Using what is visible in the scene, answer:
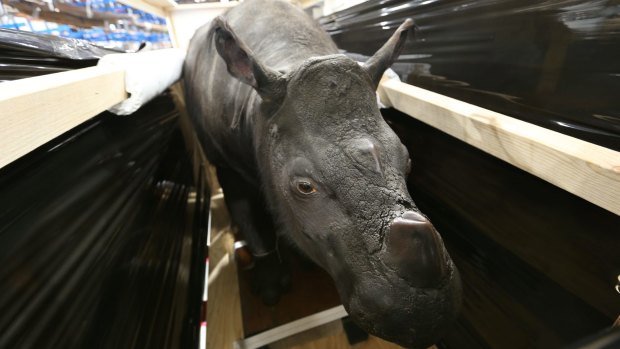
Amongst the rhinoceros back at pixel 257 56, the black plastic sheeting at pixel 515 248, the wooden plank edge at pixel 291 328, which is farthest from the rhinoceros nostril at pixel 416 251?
the wooden plank edge at pixel 291 328

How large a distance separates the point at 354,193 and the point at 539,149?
554 mm

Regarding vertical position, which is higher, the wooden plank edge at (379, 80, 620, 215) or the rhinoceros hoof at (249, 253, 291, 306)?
the wooden plank edge at (379, 80, 620, 215)

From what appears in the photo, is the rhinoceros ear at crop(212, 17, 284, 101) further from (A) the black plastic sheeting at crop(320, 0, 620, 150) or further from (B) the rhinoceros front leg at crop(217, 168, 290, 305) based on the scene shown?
(B) the rhinoceros front leg at crop(217, 168, 290, 305)

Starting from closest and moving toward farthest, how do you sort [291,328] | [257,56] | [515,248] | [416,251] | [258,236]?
[416,251], [515,248], [257,56], [291,328], [258,236]

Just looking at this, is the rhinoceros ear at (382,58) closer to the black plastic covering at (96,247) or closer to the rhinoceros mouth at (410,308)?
the rhinoceros mouth at (410,308)

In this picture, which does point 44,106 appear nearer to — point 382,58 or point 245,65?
point 245,65

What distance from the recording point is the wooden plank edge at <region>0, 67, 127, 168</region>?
71 centimetres

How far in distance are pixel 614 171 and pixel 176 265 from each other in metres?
1.96

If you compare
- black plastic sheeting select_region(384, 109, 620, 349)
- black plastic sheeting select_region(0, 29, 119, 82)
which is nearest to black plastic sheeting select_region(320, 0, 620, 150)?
black plastic sheeting select_region(384, 109, 620, 349)

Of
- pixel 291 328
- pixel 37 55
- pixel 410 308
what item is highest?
pixel 37 55

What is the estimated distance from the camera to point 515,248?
3.74 feet

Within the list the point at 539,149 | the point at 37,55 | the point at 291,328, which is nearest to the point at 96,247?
the point at 37,55

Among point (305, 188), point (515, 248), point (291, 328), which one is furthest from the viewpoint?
point (291, 328)

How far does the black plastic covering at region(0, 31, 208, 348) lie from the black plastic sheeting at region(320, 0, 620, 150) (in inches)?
64.8
